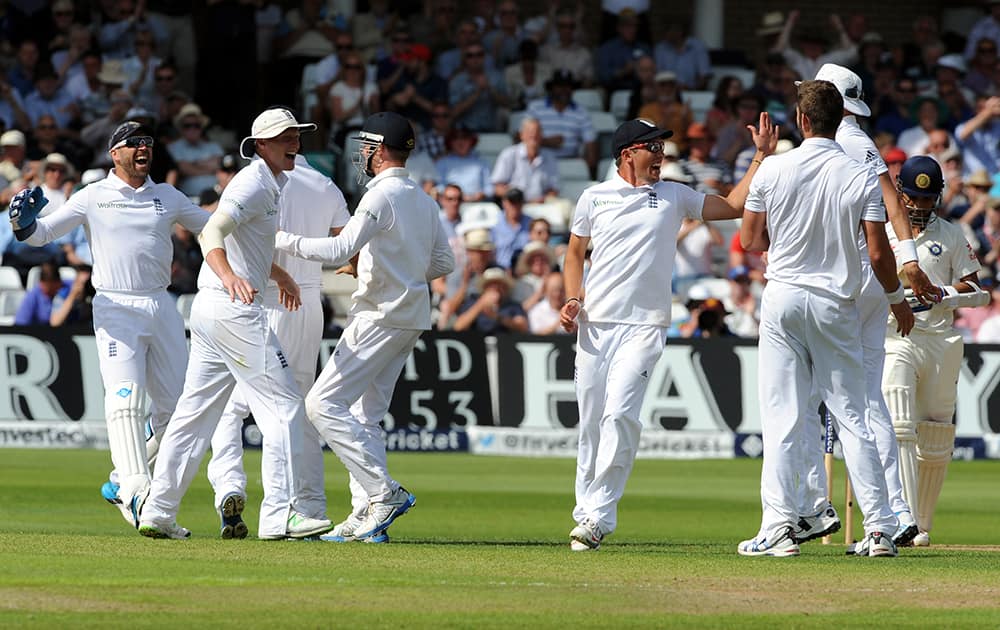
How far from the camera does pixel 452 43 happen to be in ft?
74.9

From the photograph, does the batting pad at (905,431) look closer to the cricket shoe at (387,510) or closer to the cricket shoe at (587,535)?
the cricket shoe at (587,535)

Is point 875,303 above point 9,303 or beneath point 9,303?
above

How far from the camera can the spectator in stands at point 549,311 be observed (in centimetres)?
1811

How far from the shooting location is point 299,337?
30.5ft

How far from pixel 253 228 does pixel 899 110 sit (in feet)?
49.5

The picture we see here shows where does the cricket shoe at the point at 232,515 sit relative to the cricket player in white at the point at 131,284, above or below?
below

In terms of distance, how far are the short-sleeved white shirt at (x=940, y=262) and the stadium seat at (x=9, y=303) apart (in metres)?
10.6

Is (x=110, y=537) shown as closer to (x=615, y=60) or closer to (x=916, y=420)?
(x=916, y=420)

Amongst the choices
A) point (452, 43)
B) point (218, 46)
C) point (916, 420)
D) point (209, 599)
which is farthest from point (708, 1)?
point (209, 599)

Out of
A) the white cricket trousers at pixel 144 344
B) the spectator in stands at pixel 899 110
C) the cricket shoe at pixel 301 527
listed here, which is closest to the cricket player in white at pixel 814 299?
the cricket shoe at pixel 301 527

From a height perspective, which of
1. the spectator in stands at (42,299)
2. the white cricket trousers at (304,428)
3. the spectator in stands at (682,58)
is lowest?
the spectator in stands at (42,299)

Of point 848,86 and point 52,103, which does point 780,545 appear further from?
point 52,103

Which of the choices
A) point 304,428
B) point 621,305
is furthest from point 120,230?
point 621,305

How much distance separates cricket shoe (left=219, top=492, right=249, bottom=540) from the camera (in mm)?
9070
